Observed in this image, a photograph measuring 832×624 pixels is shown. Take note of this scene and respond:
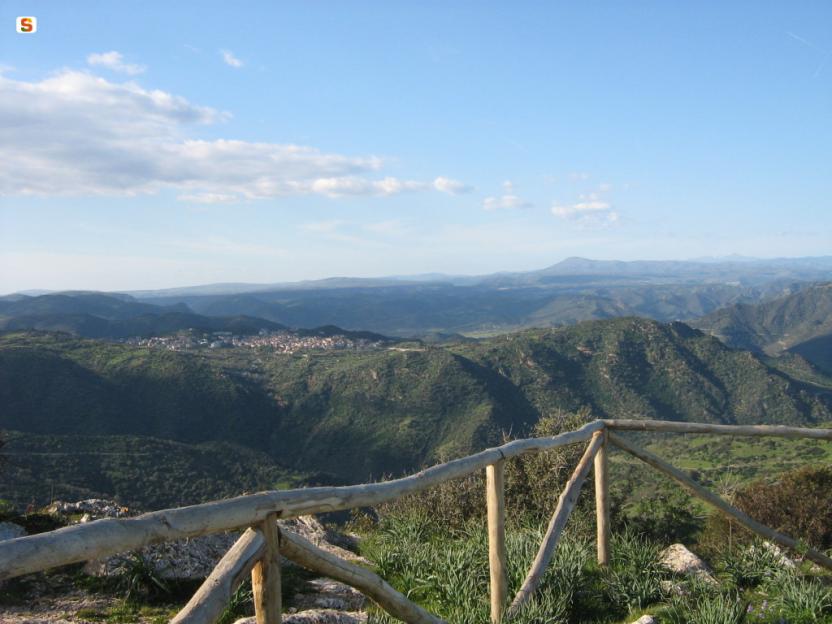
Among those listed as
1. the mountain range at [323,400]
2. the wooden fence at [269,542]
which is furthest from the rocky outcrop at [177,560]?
the mountain range at [323,400]

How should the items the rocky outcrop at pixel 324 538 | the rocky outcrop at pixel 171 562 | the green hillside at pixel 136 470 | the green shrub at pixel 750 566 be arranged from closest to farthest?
the green shrub at pixel 750 566 < the rocky outcrop at pixel 171 562 < the rocky outcrop at pixel 324 538 < the green hillside at pixel 136 470

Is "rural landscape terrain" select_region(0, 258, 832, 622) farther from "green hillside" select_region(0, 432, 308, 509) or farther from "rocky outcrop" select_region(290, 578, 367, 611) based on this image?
"rocky outcrop" select_region(290, 578, 367, 611)

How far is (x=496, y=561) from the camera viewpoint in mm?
3564

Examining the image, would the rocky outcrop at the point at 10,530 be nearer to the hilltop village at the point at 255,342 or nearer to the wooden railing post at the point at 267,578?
the wooden railing post at the point at 267,578

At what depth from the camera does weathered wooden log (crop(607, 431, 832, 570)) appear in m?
4.41

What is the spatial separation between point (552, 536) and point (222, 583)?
2519 millimetres

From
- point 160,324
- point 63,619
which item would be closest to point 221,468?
point 63,619

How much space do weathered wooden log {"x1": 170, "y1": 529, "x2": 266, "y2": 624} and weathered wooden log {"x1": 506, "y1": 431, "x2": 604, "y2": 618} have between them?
191 centimetres

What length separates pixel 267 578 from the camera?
229cm

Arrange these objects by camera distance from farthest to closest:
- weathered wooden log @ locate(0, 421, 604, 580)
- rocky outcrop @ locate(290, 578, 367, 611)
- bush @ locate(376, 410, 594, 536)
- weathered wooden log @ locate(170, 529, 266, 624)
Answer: bush @ locate(376, 410, 594, 536), rocky outcrop @ locate(290, 578, 367, 611), weathered wooden log @ locate(170, 529, 266, 624), weathered wooden log @ locate(0, 421, 604, 580)

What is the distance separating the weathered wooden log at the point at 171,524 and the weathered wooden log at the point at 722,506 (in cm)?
231

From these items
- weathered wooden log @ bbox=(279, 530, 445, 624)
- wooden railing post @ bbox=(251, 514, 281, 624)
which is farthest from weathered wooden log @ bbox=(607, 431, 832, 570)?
wooden railing post @ bbox=(251, 514, 281, 624)

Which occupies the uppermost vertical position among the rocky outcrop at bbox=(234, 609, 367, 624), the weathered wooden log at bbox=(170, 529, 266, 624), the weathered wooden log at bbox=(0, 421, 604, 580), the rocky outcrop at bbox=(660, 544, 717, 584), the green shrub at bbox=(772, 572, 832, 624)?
the weathered wooden log at bbox=(0, 421, 604, 580)

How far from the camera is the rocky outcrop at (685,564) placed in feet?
14.5
